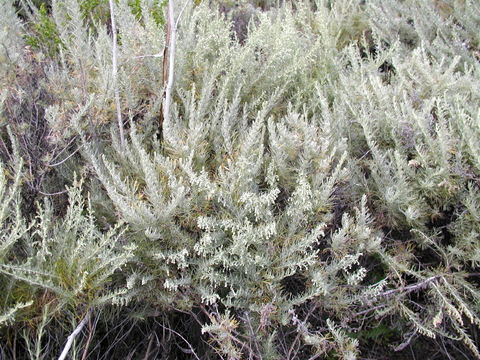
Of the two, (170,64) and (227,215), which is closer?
(227,215)

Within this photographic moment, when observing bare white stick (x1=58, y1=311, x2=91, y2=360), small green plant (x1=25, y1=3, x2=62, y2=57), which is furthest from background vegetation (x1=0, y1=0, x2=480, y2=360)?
small green plant (x1=25, y1=3, x2=62, y2=57)

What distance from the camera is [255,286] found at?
1.82 meters

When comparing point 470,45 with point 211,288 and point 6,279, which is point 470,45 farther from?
point 6,279

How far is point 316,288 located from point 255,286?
239 mm

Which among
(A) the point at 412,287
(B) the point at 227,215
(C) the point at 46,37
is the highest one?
(C) the point at 46,37

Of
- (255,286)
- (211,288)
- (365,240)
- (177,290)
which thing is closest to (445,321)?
(365,240)

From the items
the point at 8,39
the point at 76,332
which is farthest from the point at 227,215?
the point at 8,39

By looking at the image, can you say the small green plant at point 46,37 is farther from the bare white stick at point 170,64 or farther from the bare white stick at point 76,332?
the bare white stick at point 76,332

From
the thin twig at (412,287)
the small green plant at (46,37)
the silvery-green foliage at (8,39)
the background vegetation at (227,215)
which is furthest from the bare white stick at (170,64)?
the thin twig at (412,287)

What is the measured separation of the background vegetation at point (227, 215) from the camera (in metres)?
1.71

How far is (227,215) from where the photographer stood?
72.6 inches

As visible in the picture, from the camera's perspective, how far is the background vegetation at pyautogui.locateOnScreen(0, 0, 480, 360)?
5.60 feet

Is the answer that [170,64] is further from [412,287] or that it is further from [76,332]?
Answer: [412,287]

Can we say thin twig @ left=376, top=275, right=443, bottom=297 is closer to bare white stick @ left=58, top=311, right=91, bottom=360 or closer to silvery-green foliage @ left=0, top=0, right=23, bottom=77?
bare white stick @ left=58, top=311, right=91, bottom=360
